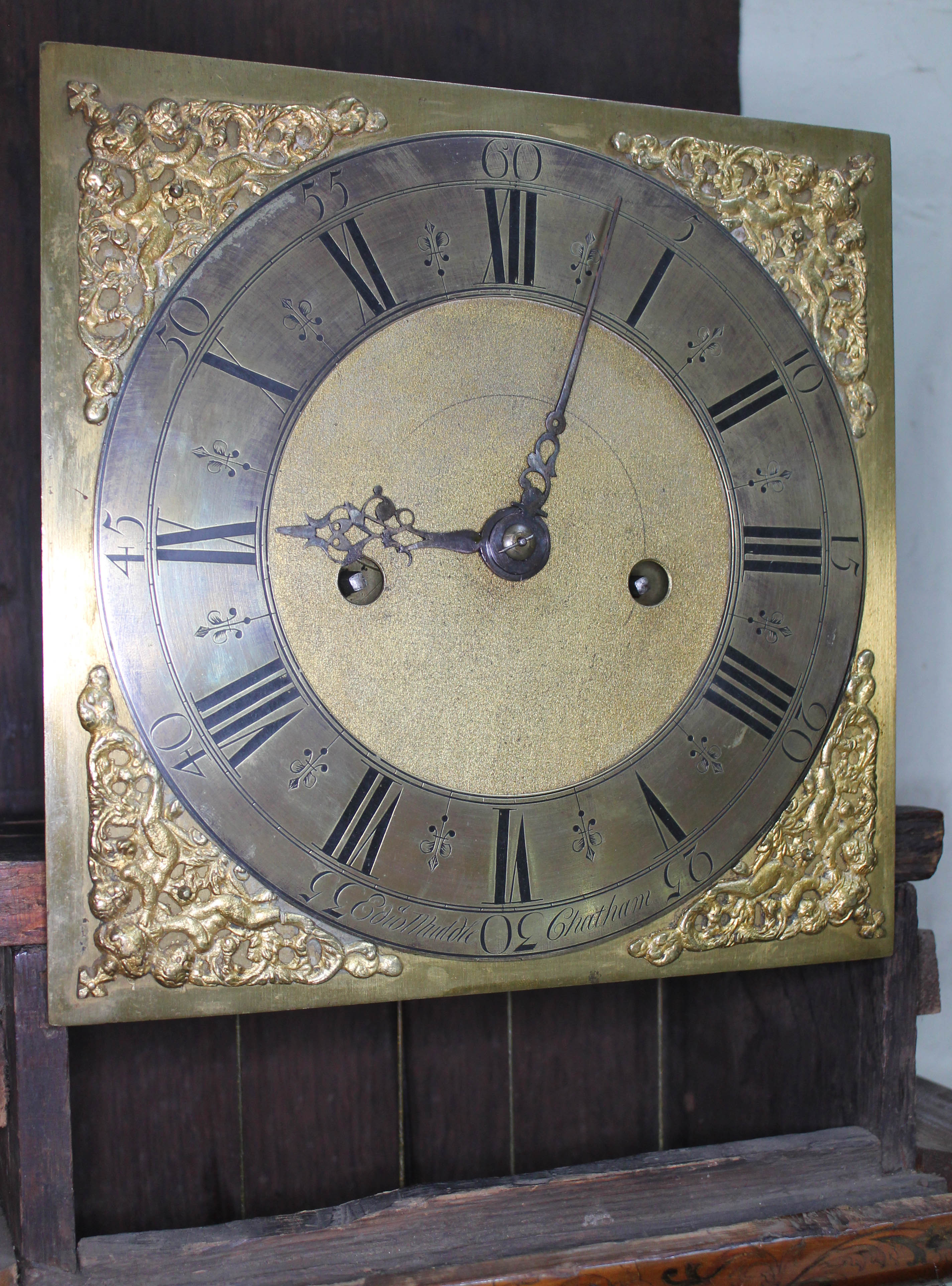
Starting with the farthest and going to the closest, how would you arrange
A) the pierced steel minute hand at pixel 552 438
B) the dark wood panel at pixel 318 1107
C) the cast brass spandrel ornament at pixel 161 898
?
the dark wood panel at pixel 318 1107
the pierced steel minute hand at pixel 552 438
the cast brass spandrel ornament at pixel 161 898

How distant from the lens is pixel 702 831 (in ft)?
3.93

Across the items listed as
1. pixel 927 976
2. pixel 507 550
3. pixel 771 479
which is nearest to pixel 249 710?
pixel 507 550

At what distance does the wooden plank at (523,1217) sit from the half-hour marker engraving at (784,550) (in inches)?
26.5

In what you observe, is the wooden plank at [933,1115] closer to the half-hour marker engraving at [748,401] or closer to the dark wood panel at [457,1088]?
the dark wood panel at [457,1088]

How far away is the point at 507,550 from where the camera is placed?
112 centimetres

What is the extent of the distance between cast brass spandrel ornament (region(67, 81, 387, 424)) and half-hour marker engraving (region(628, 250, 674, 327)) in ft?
1.23

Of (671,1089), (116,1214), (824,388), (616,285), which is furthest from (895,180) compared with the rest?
(116,1214)

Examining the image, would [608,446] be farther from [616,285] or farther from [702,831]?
[702,831]

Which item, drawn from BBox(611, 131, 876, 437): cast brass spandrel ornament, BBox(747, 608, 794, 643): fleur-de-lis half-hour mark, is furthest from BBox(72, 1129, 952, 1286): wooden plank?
BBox(611, 131, 876, 437): cast brass spandrel ornament

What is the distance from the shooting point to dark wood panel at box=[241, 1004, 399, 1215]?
4.13 ft

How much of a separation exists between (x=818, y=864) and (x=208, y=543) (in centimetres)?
76

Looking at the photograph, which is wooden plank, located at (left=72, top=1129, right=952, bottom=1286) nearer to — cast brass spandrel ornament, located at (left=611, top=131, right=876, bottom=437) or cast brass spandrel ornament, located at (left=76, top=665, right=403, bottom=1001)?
cast brass spandrel ornament, located at (left=76, top=665, right=403, bottom=1001)

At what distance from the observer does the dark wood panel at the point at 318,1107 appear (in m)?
1.26

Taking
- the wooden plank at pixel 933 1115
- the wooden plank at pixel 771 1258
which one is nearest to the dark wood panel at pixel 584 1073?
the wooden plank at pixel 771 1258
